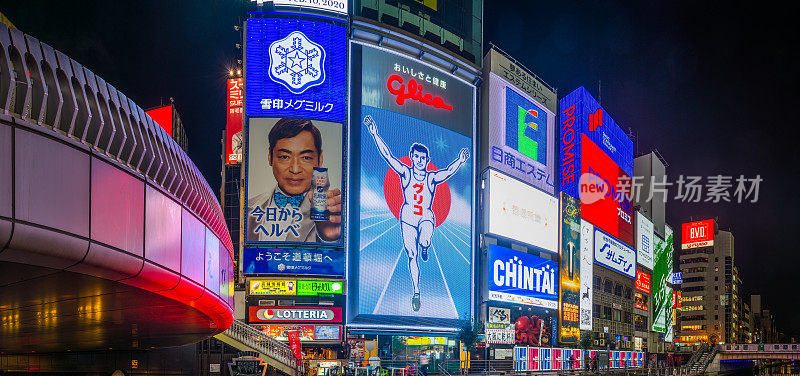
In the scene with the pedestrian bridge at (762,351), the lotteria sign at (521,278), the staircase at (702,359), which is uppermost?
the lotteria sign at (521,278)

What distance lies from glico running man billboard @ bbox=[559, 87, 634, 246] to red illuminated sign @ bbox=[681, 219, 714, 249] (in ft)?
319

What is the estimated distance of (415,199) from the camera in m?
52.9

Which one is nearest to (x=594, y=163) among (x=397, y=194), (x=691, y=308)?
(x=397, y=194)

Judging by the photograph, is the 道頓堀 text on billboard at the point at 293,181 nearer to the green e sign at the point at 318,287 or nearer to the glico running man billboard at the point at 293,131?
the glico running man billboard at the point at 293,131

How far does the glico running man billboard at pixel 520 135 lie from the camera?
60.4 m

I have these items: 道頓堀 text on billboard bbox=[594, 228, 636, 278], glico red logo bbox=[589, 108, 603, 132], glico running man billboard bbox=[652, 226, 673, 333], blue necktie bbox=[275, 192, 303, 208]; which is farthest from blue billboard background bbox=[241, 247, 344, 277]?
glico running man billboard bbox=[652, 226, 673, 333]

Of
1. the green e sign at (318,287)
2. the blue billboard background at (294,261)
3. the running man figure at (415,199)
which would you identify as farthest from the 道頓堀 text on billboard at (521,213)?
Result: the green e sign at (318,287)

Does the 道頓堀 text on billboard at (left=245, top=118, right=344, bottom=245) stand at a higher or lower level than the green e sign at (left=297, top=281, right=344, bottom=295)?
higher

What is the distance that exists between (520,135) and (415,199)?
1598cm

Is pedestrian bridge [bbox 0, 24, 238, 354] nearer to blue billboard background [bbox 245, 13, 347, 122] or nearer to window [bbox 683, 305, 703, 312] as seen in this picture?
blue billboard background [bbox 245, 13, 347, 122]

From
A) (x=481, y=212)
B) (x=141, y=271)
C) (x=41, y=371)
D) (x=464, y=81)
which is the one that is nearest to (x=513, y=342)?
(x=481, y=212)

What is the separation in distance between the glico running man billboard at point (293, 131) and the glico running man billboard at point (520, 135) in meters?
16.7

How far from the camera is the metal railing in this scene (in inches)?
1323

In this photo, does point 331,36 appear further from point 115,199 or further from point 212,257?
point 115,199
